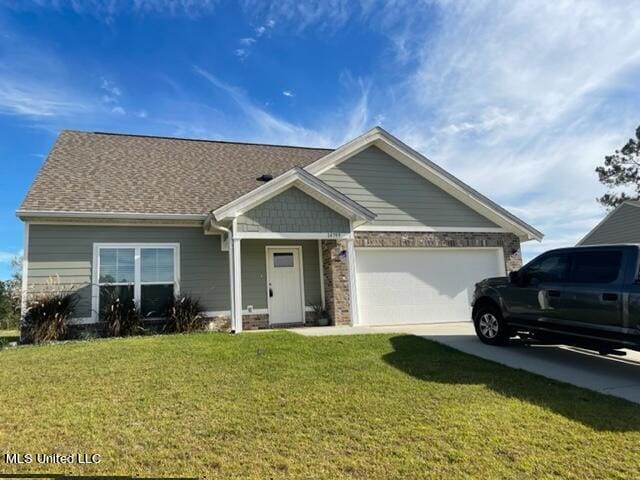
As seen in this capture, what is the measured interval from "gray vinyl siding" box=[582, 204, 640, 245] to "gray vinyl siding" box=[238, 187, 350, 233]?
13671 millimetres

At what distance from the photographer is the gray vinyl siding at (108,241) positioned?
10.3 m

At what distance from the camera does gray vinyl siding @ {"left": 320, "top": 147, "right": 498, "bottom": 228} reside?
42.5 feet

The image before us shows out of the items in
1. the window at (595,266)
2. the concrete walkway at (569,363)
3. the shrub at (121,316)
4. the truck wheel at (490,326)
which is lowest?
the concrete walkway at (569,363)

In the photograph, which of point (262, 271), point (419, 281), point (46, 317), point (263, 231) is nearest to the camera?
point (46, 317)

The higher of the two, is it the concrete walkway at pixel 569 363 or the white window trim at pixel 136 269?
the white window trim at pixel 136 269

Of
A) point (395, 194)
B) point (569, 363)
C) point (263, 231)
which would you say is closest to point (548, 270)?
point (569, 363)

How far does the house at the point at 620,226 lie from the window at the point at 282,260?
14410mm

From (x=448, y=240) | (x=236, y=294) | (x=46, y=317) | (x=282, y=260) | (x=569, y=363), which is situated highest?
(x=448, y=240)

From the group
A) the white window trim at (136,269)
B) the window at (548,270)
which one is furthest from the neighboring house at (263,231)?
the window at (548,270)

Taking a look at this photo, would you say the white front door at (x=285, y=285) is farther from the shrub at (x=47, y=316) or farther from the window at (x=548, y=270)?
the window at (x=548, y=270)

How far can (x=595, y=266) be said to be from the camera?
259 inches

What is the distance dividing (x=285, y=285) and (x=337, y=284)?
1.60 meters

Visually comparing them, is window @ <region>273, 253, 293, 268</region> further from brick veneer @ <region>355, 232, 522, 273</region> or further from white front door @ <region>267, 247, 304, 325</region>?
brick veneer @ <region>355, 232, 522, 273</region>

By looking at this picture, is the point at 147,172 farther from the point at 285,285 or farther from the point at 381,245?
the point at 381,245
